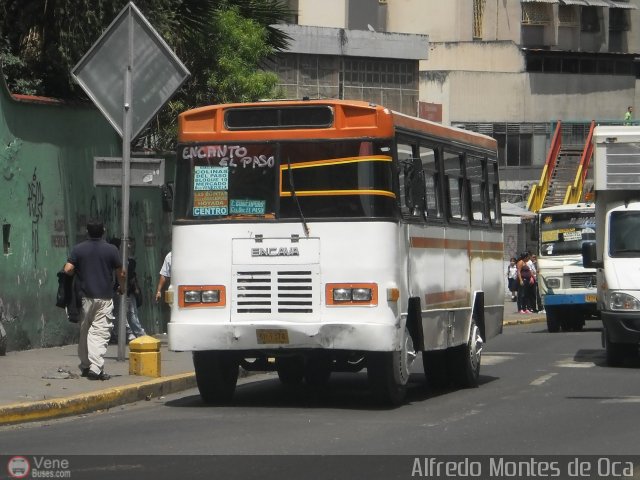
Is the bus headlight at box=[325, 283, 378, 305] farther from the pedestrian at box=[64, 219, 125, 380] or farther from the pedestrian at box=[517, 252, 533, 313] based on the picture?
the pedestrian at box=[517, 252, 533, 313]

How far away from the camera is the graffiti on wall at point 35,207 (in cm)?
1953

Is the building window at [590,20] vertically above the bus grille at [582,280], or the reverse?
the building window at [590,20]

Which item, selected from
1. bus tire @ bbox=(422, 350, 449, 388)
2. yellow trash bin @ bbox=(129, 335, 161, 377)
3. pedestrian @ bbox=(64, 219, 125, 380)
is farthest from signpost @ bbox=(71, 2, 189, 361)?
bus tire @ bbox=(422, 350, 449, 388)

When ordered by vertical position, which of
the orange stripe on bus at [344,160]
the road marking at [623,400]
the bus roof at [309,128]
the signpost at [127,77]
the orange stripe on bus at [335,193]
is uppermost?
the signpost at [127,77]

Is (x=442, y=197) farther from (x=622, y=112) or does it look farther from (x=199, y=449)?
(x=622, y=112)

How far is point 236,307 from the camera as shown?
13.7 meters

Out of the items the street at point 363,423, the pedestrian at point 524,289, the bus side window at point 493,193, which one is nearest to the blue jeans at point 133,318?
the street at point 363,423

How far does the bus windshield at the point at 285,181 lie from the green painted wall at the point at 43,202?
5.57 meters

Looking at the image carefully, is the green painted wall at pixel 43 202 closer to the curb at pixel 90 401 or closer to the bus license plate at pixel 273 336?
the curb at pixel 90 401

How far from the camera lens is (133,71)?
1680 centimetres

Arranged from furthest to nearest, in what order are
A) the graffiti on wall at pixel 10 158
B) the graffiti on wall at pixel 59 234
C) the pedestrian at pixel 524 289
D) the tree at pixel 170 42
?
the pedestrian at pixel 524 289
the tree at pixel 170 42
the graffiti on wall at pixel 59 234
the graffiti on wall at pixel 10 158

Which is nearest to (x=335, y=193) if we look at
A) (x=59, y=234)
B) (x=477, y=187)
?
(x=477, y=187)

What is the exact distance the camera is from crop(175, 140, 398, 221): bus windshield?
13477mm
